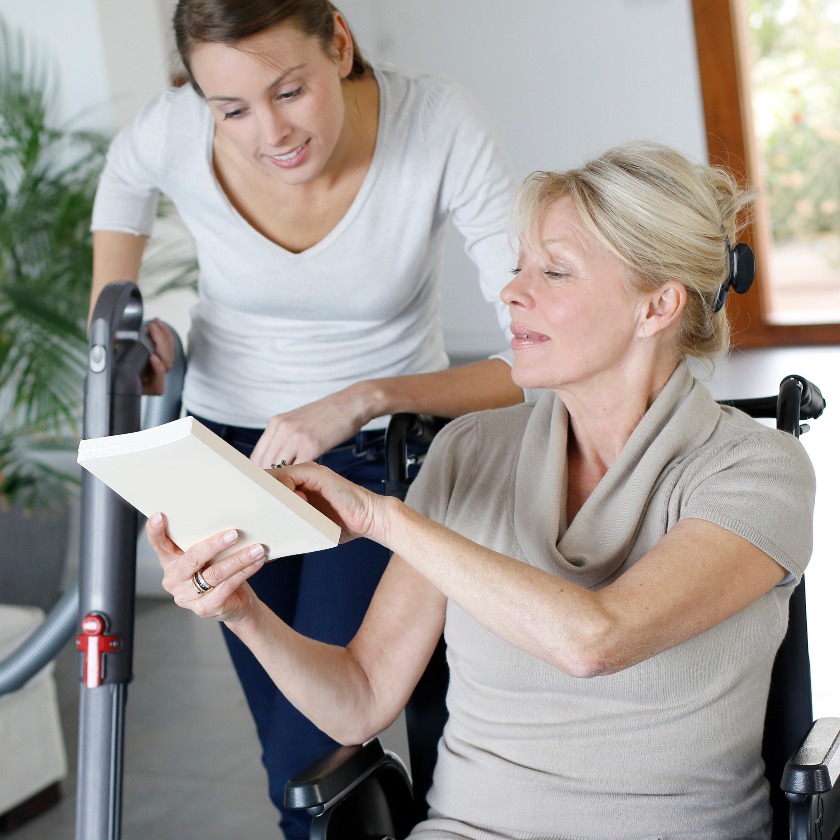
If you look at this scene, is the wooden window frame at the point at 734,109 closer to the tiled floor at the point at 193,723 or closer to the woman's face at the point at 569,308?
the tiled floor at the point at 193,723

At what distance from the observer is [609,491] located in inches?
54.1

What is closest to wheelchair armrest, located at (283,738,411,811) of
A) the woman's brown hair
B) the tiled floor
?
the woman's brown hair

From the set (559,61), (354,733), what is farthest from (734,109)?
(354,733)

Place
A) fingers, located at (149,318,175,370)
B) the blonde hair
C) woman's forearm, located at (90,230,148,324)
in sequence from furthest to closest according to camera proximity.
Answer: woman's forearm, located at (90,230,148,324) → fingers, located at (149,318,175,370) → the blonde hair

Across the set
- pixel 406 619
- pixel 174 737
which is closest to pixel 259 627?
pixel 406 619

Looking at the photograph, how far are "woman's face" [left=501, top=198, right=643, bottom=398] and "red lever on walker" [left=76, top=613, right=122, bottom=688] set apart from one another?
0.75m

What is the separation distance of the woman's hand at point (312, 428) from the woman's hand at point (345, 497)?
0.31 m

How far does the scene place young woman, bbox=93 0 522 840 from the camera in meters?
1.58

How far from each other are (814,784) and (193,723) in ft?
7.36

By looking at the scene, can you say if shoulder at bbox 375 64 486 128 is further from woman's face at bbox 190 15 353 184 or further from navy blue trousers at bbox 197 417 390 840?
navy blue trousers at bbox 197 417 390 840

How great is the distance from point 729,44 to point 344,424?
4588 millimetres

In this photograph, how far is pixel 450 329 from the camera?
6.30 metres

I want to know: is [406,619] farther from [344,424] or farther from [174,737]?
[174,737]

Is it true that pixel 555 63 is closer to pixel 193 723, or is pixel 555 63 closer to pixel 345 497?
pixel 193 723
